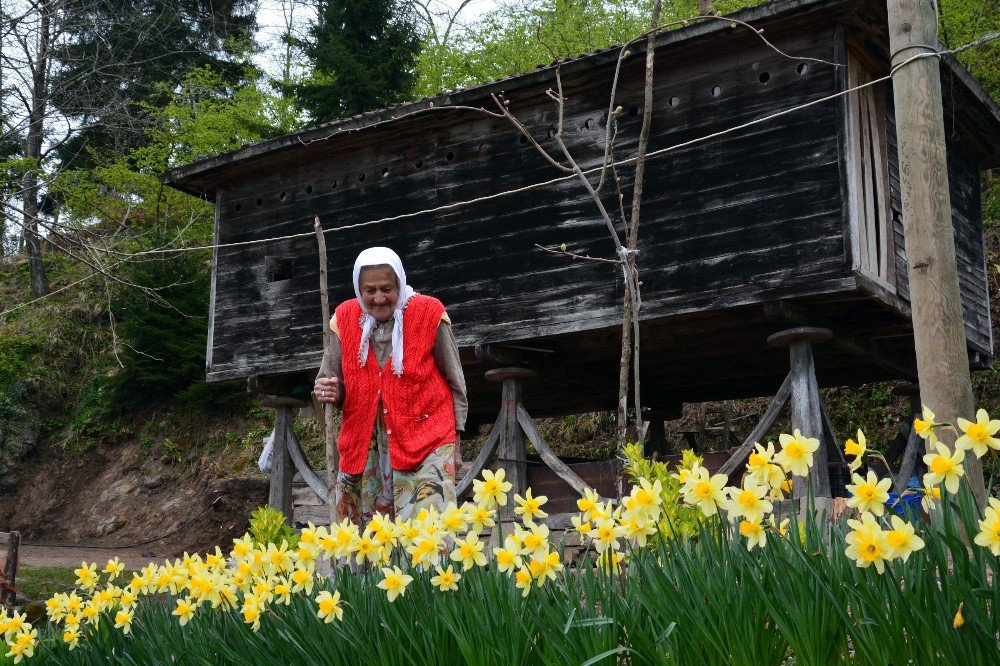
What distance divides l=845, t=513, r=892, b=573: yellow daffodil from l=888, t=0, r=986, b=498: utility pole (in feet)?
5.72

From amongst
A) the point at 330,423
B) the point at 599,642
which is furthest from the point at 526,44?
the point at 599,642

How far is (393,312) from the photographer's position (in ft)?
17.8

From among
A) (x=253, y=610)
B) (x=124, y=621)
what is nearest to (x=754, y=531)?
(x=253, y=610)

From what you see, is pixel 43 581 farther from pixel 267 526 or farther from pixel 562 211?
pixel 562 211

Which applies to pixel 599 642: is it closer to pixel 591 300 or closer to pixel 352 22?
pixel 591 300

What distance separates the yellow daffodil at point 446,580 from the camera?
3066mm

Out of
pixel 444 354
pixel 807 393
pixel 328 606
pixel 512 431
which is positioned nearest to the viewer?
pixel 328 606

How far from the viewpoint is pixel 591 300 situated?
9.77 m

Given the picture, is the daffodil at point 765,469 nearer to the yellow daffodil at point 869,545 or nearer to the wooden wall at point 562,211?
the yellow daffodil at point 869,545

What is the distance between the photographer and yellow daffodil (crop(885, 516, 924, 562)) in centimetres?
226

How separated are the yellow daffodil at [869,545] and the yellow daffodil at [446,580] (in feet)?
3.95

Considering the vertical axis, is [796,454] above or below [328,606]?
above

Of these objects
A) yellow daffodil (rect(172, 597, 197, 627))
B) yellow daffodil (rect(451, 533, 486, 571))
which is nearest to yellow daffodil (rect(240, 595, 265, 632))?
yellow daffodil (rect(172, 597, 197, 627))

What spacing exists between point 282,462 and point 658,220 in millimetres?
5592
